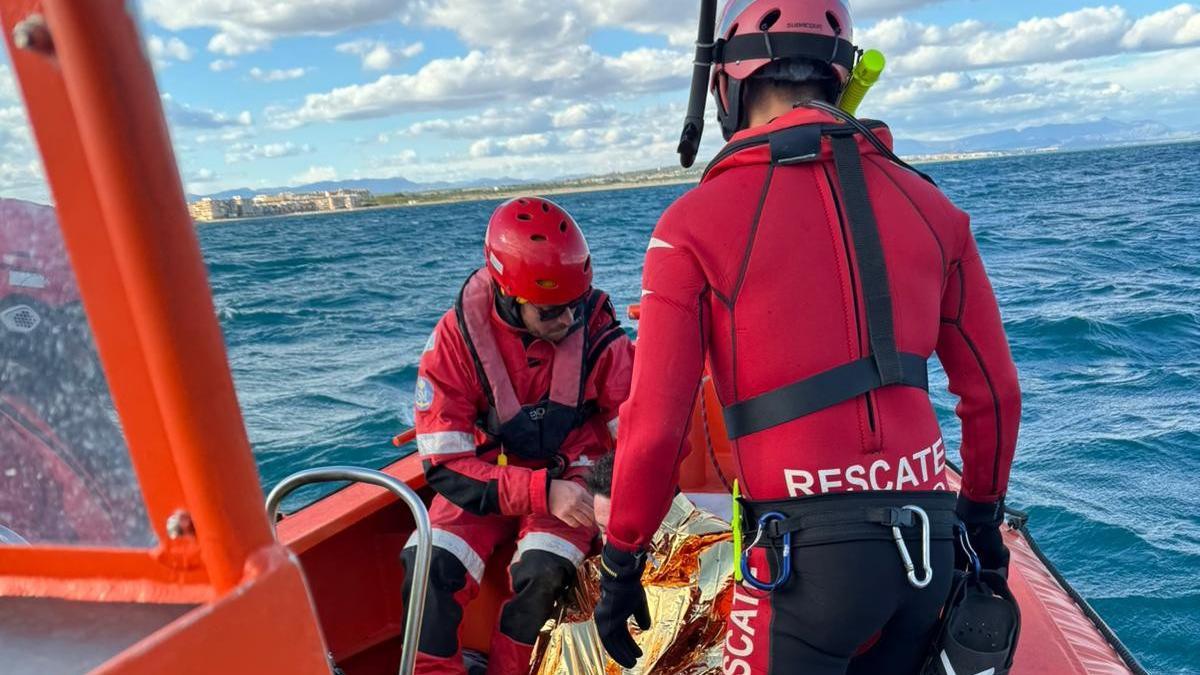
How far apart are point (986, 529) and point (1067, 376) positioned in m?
7.65

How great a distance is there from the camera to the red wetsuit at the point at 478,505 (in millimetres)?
2752

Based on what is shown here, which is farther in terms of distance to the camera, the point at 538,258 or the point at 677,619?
the point at 538,258

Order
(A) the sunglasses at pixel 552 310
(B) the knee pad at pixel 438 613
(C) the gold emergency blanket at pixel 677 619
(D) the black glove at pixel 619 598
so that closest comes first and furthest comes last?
(D) the black glove at pixel 619 598
(C) the gold emergency blanket at pixel 677 619
(B) the knee pad at pixel 438 613
(A) the sunglasses at pixel 552 310

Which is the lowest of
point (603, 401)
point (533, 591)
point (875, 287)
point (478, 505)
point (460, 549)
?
point (533, 591)

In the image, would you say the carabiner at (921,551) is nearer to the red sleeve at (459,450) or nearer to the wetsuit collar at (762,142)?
the wetsuit collar at (762,142)

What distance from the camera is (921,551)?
169 cm

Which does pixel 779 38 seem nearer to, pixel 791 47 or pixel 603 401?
pixel 791 47

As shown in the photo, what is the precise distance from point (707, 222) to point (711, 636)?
129 cm

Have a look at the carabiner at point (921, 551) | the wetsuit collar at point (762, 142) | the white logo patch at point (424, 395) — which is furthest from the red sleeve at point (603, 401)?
the carabiner at point (921, 551)

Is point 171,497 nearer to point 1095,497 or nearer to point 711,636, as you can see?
point 711,636

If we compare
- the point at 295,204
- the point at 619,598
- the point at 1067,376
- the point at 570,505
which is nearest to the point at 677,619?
the point at 570,505

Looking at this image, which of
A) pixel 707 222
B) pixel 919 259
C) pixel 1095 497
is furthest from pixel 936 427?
pixel 1095 497

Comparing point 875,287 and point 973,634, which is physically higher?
point 875,287

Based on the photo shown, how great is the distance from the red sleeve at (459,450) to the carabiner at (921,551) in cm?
133
